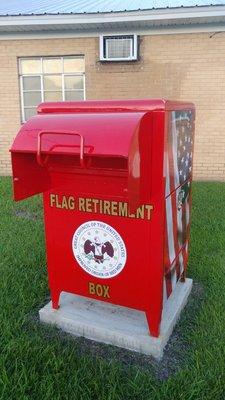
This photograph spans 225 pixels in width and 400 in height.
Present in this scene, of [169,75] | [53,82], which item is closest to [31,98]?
[53,82]

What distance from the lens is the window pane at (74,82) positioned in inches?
314

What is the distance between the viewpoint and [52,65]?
798 cm

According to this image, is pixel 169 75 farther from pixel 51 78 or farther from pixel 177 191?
pixel 177 191

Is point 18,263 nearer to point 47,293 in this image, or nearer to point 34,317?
point 47,293

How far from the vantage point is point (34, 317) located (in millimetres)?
2814

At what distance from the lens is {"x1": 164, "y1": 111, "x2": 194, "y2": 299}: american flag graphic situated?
2.26 m

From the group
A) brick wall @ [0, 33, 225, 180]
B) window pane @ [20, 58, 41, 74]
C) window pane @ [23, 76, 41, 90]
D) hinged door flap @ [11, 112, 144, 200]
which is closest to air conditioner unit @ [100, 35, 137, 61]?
brick wall @ [0, 33, 225, 180]

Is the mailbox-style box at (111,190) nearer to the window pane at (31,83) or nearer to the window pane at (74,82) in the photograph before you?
the window pane at (74,82)

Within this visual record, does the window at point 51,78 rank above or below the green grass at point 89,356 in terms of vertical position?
above

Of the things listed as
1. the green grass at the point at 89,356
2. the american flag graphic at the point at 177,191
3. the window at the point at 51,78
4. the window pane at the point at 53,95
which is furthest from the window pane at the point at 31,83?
the american flag graphic at the point at 177,191

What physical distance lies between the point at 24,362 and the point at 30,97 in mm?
7127

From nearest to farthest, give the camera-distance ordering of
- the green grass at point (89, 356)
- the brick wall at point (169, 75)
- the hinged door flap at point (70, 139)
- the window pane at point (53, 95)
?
the hinged door flap at point (70, 139)
the green grass at point (89, 356)
the brick wall at point (169, 75)
the window pane at point (53, 95)

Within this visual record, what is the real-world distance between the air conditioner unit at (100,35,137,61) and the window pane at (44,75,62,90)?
45.5 inches

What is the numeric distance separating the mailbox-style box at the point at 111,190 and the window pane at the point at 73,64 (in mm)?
5742
